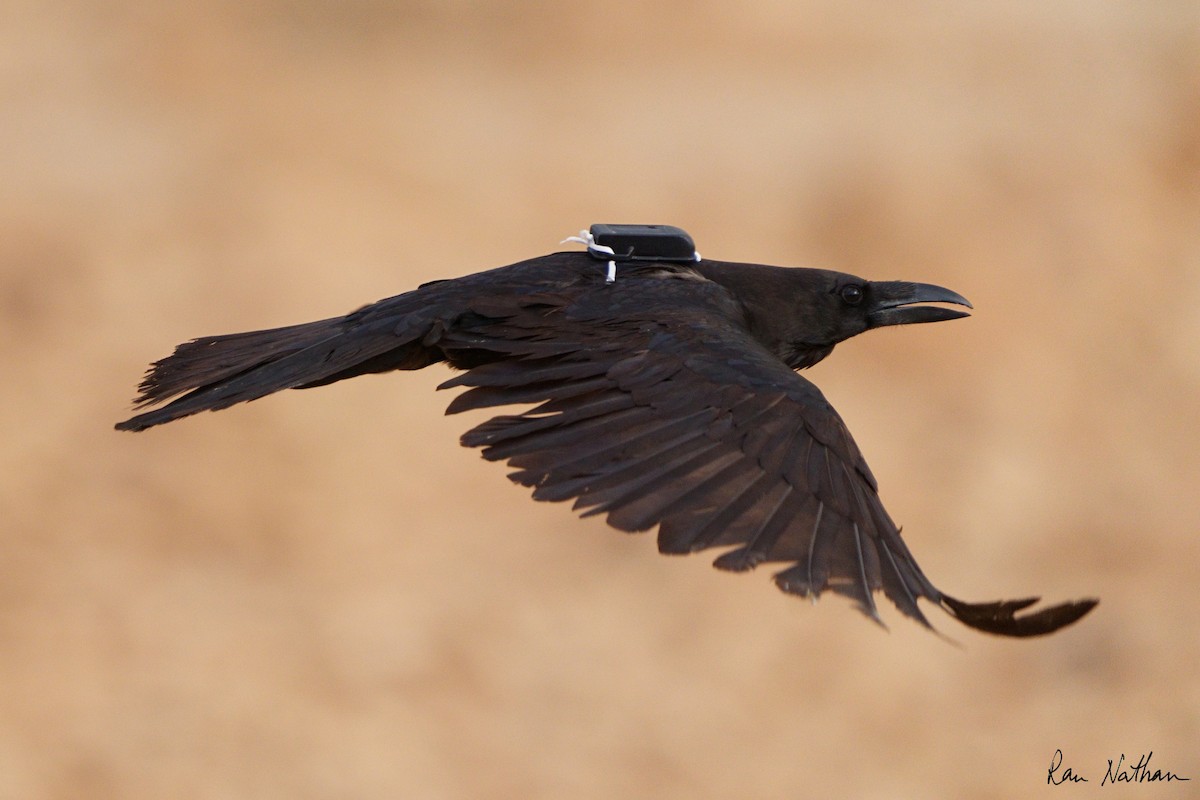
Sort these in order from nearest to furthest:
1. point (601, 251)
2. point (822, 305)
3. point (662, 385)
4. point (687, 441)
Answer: point (687, 441) → point (662, 385) → point (601, 251) → point (822, 305)

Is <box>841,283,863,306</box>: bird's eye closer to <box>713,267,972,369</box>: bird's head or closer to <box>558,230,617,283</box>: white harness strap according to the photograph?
<box>713,267,972,369</box>: bird's head

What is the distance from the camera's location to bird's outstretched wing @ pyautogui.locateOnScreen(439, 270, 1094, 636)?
5320 mm

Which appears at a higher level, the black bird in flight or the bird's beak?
the bird's beak

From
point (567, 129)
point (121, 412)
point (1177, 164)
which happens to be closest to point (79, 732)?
point (121, 412)

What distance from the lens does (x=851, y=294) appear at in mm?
7188

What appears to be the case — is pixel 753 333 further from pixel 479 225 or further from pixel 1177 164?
pixel 1177 164

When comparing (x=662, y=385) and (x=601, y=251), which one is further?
(x=601, y=251)

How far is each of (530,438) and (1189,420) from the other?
1279cm
